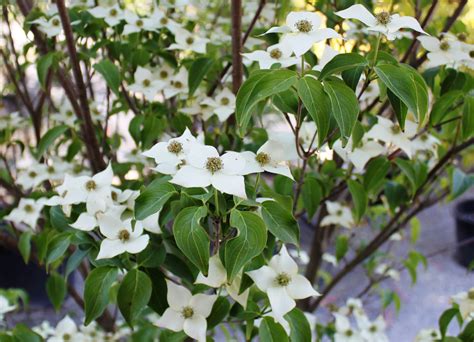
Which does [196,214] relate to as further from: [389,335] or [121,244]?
[389,335]

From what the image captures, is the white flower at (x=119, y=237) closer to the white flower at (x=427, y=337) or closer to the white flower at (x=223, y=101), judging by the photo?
the white flower at (x=223, y=101)

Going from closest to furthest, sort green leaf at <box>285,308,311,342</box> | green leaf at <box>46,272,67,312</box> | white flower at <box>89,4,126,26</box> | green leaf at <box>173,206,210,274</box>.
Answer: green leaf at <box>173,206,210,274</box> < green leaf at <box>285,308,311,342</box> < white flower at <box>89,4,126,26</box> < green leaf at <box>46,272,67,312</box>

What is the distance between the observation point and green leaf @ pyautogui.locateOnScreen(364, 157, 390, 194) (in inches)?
31.7

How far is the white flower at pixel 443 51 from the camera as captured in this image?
0.74 m

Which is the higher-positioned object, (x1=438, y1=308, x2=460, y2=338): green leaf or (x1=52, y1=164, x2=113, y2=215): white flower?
(x1=52, y1=164, x2=113, y2=215): white flower

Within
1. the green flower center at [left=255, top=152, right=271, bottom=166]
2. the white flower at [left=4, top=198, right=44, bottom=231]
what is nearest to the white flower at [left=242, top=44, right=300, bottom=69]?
the green flower center at [left=255, top=152, right=271, bottom=166]

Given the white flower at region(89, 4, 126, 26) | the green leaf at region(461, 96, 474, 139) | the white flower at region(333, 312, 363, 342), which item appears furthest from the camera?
the white flower at region(333, 312, 363, 342)

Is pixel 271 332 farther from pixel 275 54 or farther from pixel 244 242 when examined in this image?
pixel 275 54

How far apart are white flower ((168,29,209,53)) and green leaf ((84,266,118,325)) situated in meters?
0.37

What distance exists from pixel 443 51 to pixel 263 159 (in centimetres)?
31

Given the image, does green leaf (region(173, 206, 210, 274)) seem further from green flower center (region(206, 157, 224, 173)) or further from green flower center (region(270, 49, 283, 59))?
green flower center (region(270, 49, 283, 59))

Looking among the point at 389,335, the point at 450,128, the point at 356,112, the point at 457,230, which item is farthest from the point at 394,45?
the point at 457,230

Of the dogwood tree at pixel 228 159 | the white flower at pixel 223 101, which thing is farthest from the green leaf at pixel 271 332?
the white flower at pixel 223 101

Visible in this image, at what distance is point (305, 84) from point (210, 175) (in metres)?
0.11
